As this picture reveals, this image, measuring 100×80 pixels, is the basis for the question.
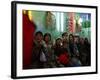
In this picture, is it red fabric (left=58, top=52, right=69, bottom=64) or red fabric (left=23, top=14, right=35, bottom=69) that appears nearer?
red fabric (left=23, top=14, right=35, bottom=69)

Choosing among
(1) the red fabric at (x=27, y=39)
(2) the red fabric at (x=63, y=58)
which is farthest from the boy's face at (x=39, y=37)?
(2) the red fabric at (x=63, y=58)

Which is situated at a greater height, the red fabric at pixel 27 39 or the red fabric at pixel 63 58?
the red fabric at pixel 27 39

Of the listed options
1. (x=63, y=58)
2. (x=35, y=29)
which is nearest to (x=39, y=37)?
(x=35, y=29)

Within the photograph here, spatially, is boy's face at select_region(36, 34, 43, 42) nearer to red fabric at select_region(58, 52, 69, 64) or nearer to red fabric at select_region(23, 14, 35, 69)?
red fabric at select_region(23, 14, 35, 69)

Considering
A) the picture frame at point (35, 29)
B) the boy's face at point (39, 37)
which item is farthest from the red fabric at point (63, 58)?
the boy's face at point (39, 37)

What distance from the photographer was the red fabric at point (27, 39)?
1.76 m

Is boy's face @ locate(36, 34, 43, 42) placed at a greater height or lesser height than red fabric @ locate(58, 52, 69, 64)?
greater

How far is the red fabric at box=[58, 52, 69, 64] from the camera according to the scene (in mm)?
1881

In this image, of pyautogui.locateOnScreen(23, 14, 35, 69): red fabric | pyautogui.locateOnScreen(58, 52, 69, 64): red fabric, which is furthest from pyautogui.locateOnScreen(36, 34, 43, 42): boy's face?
pyautogui.locateOnScreen(58, 52, 69, 64): red fabric

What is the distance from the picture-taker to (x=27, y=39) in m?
1.77

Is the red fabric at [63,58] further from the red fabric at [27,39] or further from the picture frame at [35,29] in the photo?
the red fabric at [27,39]

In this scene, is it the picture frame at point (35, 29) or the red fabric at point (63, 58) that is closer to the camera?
the picture frame at point (35, 29)

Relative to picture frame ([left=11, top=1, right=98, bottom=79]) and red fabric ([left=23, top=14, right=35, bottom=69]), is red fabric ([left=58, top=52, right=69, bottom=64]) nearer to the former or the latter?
picture frame ([left=11, top=1, right=98, bottom=79])

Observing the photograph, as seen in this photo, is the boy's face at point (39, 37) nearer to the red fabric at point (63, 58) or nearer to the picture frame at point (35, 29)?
the picture frame at point (35, 29)
